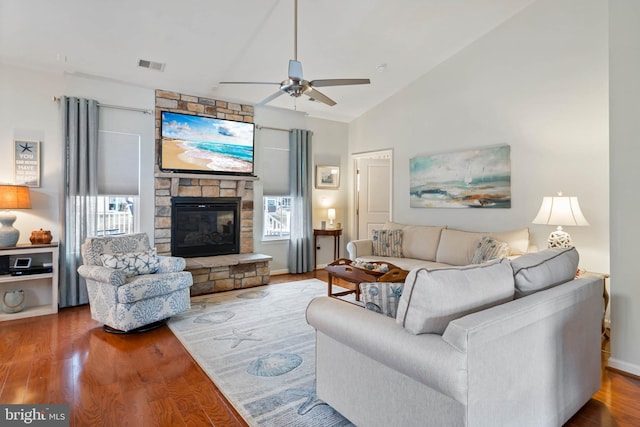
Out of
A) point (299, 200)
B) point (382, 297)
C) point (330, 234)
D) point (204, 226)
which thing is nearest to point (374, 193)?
point (330, 234)

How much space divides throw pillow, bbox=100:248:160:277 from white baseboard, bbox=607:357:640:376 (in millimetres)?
4217

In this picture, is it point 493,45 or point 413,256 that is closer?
point 493,45

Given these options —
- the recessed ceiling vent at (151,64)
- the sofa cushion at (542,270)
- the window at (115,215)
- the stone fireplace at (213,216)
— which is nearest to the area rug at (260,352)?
the stone fireplace at (213,216)

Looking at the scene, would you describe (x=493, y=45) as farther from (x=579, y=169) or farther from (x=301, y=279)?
(x=301, y=279)

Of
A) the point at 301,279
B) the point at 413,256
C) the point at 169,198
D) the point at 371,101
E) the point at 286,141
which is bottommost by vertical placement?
the point at 301,279

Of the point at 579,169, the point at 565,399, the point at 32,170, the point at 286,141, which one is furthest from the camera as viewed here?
the point at 286,141

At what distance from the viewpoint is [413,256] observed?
5031 mm

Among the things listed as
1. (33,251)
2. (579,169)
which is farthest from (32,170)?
(579,169)

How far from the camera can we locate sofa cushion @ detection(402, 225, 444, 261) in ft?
16.0

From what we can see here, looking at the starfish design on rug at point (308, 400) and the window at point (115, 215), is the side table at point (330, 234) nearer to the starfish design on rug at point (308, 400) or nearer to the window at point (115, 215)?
the window at point (115, 215)

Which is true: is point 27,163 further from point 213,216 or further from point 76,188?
point 213,216

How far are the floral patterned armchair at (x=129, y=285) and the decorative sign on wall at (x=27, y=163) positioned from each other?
4.10 feet

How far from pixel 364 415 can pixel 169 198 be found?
419cm

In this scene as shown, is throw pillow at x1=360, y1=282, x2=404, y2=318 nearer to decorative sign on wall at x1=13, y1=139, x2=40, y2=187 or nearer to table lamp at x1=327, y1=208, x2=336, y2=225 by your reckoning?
decorative sign on wall at x1=13, y1=139, x2=40, y2=187
